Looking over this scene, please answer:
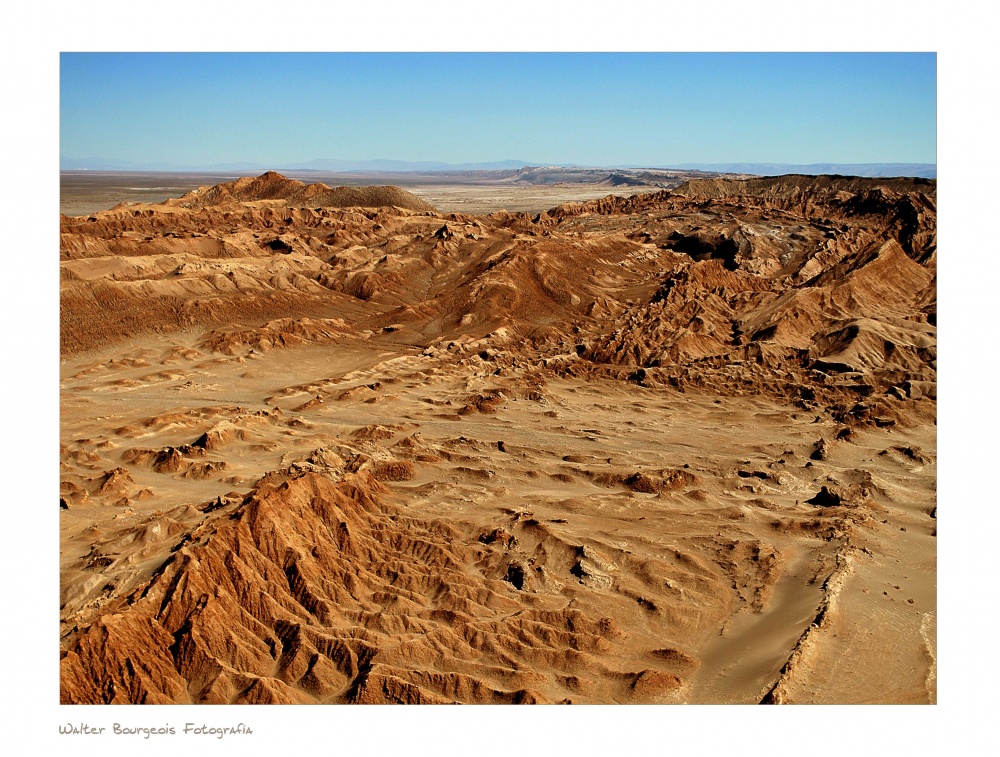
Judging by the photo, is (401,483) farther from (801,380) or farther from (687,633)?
(801,380)

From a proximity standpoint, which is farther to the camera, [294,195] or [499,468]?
[294,195]

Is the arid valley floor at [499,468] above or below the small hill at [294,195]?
below

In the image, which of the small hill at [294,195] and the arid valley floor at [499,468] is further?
the small hill at [294,195]

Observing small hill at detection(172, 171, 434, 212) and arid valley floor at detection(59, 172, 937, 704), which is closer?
arid valley floor at detection(59, 172, 937, 704)

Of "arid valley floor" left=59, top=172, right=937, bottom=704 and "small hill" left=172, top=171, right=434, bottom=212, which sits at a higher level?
"small hill" left=172, top=171, right=434, bottom=212

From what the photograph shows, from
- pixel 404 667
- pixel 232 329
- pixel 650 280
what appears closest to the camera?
pixel 404 667

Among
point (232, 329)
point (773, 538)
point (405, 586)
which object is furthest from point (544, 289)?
point (405, 586)

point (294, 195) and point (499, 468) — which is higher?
point (294, 195)

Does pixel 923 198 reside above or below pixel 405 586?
above
